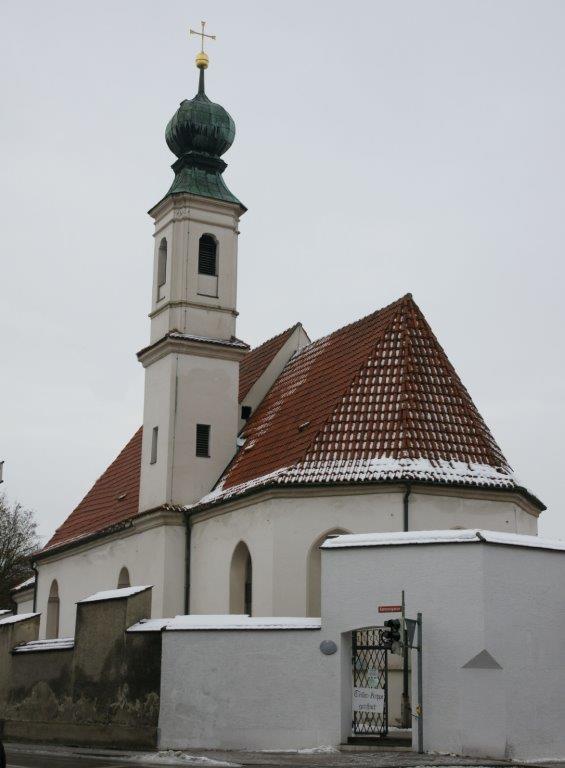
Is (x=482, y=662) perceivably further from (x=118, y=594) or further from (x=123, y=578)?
(x=123, y=578)

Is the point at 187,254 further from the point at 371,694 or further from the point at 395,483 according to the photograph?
the point at 371,694

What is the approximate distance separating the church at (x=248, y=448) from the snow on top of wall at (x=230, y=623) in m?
4.27

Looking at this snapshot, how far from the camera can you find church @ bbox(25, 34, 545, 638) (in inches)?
1168

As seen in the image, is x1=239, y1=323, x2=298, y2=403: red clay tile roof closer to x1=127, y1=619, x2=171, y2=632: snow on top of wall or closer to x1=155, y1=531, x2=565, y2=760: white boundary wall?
x1=127, y1=619, x2=171, y2=632: snow on top of wall

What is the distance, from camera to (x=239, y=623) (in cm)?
2491

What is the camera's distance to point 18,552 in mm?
70812

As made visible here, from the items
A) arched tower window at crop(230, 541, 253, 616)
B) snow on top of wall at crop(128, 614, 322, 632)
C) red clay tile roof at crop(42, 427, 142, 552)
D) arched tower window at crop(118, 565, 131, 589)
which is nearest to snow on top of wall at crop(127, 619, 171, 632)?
snow on top of wall at crop(128, 614, 322, 632)

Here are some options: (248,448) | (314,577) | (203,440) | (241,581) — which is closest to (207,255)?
(203,440)

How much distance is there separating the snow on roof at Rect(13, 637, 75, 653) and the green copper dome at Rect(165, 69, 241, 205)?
14.2 meters

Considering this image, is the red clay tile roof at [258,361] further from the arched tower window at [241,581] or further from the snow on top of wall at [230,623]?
the snow on top of wall at [230,623]

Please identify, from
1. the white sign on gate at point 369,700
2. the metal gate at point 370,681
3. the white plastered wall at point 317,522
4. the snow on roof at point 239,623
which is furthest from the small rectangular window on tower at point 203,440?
the white sign on gate at point 369,700

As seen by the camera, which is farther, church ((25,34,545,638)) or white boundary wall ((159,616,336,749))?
church ((25,34,545,638))

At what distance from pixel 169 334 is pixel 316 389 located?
472 cm

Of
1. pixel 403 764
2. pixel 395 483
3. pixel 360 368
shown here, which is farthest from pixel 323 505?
pixel 403 764
